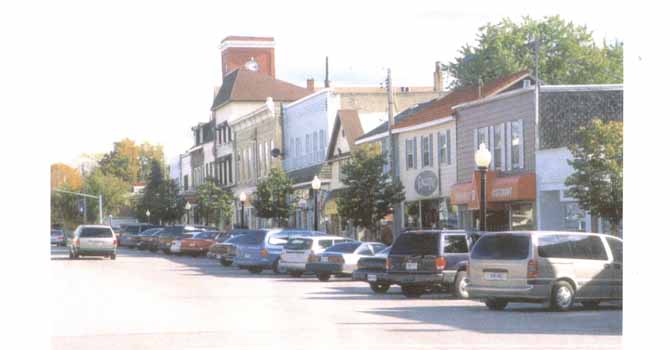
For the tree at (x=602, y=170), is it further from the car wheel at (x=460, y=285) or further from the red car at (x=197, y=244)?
the red car at (x=197, y=244)

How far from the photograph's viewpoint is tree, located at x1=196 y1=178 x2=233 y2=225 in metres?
85.5

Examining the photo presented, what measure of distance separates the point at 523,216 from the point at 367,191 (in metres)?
8.86

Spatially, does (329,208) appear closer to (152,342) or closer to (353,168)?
(353,168)

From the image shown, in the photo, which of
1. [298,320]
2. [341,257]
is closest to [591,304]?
[298,320]

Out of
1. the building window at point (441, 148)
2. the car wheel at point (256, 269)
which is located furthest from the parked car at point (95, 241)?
the building window at point (441, 148)

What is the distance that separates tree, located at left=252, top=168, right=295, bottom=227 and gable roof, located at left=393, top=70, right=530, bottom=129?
40.0 ft

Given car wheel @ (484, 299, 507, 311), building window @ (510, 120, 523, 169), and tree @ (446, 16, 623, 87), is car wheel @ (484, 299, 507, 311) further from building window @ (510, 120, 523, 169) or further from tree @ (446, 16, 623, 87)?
tree @ (446, 16, 623, 87)

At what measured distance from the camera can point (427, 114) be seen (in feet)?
178

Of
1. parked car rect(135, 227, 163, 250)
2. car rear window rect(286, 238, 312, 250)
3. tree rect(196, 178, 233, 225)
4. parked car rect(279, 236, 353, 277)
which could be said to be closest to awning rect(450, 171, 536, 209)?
parked car rect(279, 236, 353, 277)

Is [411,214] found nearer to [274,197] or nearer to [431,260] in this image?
[274,197]

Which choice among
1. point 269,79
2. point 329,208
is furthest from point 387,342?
Answer: point 269,79

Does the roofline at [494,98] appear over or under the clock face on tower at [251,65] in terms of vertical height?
under

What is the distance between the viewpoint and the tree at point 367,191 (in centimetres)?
5119

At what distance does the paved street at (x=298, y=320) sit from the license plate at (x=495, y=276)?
0.64 metres
